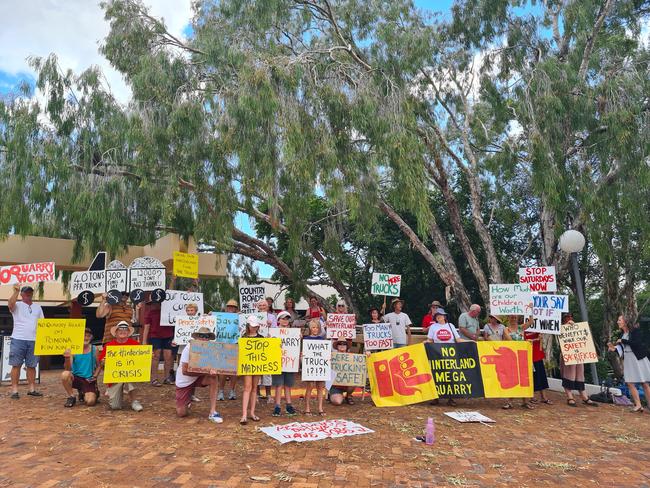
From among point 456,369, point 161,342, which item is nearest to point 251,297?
point 161,342

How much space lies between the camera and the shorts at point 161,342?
9.48 m

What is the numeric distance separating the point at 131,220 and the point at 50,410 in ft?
19.6

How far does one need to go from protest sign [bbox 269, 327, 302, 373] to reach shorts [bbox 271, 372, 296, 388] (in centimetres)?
10

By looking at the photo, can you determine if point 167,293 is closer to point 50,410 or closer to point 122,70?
point 50,410

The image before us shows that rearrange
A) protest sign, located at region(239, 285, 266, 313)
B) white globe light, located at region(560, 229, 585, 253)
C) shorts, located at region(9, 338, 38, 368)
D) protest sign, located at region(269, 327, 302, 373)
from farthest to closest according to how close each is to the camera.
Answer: protest sign, located at region(239, 285, 266, 313) → white globe light, located at region(560, 229, 585, 253) → shorts, located at region(9, 338, 38, 368) → protest sign, located at region(269, 327, 302, 373)

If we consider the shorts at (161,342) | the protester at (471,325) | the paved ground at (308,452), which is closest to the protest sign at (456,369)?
the paved ground at (308,452)

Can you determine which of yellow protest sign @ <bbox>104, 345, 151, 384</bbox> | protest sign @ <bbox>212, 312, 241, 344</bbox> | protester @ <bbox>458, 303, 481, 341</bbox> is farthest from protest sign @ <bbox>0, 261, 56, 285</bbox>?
protester @ <bbox>458, 303, 481, 341</bbox>

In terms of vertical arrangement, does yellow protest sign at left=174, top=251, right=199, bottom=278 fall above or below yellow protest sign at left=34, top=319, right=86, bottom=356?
above

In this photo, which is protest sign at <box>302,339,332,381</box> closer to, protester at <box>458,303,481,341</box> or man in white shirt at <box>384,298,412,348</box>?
man in white shirt at <box>384,298,412,348</box>

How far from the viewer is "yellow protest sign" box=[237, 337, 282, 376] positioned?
281 inches

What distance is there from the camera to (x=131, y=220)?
12828 millimetres

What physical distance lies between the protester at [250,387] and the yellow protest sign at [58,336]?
8.82ft

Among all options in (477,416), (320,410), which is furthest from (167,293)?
(477,416)

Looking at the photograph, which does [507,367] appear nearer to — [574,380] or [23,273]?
[574,380]
